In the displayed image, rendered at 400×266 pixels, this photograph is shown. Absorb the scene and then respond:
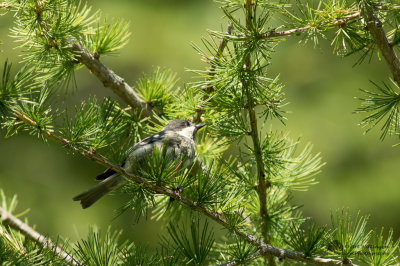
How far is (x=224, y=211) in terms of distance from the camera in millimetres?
2234

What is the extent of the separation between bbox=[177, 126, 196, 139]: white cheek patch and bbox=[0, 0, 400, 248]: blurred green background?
2.98m

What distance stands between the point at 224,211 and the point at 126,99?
1048 millimetres

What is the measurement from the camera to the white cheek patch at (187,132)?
120 inches

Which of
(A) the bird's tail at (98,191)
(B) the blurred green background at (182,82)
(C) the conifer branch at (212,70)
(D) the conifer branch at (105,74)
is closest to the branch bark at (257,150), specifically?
(C) the conifer branch at (212,70)

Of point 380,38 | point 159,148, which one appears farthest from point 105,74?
point 380,38

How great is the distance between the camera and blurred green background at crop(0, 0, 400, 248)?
584cm

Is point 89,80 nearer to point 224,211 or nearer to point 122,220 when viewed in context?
point 122,220

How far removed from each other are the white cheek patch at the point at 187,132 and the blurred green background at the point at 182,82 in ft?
9.78

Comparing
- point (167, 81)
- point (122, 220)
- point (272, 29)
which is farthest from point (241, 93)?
point (122, 220)

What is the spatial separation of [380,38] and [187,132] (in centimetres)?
142

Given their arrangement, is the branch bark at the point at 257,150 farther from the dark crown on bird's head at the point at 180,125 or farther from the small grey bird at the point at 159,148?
the dark crown on bird's head at the point at 180,125

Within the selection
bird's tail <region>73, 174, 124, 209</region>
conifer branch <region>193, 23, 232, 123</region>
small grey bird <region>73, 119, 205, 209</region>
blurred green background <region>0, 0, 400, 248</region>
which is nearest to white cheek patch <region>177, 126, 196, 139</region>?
small grey bird <region>73, 119, 205, 209</region>

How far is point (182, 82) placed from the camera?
620 cm

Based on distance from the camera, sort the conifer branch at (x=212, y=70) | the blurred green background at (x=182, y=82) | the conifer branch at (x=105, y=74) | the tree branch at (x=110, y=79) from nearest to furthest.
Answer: the conifer branch at (x=212, y=70), the conifer branch at (x=105, y=74), the tree branch at (x=110, y=79), the blurred green background at (x=182, y=82)
